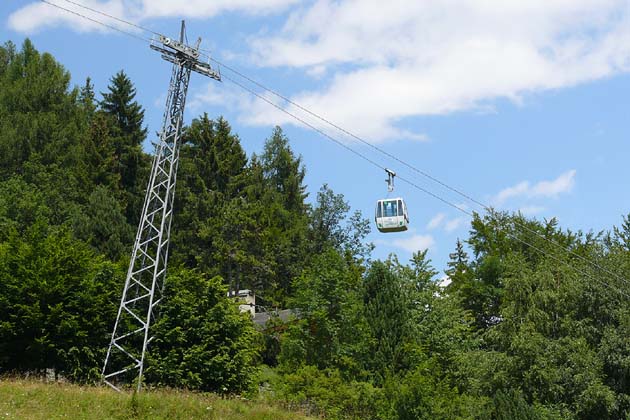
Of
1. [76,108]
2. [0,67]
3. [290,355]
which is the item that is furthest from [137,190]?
[290,355]

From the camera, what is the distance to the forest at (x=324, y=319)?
3253 cm

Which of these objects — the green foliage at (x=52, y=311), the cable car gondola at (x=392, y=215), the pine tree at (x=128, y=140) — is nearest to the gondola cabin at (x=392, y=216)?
the cable car gondola at (x=392, y=215)

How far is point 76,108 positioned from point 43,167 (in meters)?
13.1

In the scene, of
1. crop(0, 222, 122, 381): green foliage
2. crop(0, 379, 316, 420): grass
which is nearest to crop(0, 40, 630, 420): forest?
crop(0, 222, 122, 381): green foliage

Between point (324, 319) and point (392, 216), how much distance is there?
10.6 m

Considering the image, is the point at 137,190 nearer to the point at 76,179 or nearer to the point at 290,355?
the point at 76,179

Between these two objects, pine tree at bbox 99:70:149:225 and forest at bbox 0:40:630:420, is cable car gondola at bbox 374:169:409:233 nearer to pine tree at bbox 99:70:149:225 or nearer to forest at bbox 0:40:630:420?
forest at bbox 0:40:630:420

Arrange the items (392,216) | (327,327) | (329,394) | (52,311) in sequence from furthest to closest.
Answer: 1. (327,327)
2. (329,394)
3. (52,311)
4. (392,216)

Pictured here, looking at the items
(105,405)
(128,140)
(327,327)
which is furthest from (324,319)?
(128,140)

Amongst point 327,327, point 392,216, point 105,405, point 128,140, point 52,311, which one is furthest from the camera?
point 128,140

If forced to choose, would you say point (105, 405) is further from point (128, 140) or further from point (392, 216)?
point (128, 140)

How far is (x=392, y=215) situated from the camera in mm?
30844

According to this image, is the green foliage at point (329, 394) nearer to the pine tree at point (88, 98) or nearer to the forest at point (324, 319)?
the forest at point (324, 319)

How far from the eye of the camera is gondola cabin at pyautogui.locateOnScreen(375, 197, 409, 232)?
3083 centimetres
